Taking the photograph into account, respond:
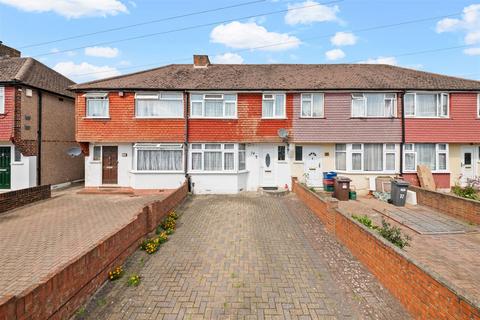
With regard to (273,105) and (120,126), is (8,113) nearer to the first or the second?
(120,126)

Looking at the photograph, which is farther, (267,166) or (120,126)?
(267,166)

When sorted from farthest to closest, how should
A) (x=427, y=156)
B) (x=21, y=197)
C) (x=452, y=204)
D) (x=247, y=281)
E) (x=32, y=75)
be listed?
(x=32, y=75) < (x=427, y=156) < (x=21, y=197) < (x=452, y=204) < (x=247, y=281)

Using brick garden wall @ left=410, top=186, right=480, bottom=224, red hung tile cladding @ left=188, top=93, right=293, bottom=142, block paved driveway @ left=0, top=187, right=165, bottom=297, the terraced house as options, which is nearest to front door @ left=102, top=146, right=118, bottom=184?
the terraced house

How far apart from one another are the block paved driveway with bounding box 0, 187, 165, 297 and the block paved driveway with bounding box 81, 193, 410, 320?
4.10 ft

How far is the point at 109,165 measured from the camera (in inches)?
537

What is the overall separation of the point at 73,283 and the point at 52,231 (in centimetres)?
452

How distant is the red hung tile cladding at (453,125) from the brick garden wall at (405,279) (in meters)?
9.57

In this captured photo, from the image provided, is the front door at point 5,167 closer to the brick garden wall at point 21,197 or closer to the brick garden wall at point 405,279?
the brick garden wall at point 21,197

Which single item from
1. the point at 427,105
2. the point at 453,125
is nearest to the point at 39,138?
the point at 427,105

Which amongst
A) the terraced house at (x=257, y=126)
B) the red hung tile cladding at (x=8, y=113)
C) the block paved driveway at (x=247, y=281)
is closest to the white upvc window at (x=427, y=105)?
the terraced house at (x=257, y=126)

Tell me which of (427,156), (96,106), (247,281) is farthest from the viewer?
(427,156)

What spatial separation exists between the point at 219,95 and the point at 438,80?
12.1 m

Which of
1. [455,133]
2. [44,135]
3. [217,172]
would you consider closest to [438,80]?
[455,133]

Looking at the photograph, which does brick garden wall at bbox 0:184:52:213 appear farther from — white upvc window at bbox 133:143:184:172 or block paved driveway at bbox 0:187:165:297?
white upvc window at bbox 133:143:184:172
